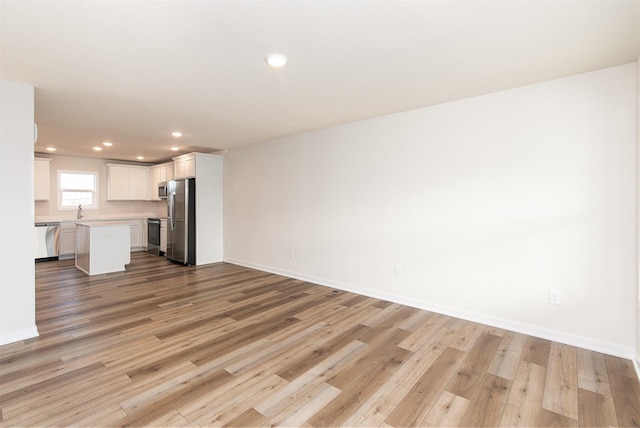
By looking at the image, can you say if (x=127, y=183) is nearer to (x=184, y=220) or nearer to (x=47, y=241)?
(x=47, y=241)

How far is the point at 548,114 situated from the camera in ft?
9.26

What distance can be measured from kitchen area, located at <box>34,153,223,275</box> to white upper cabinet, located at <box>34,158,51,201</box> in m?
0.02

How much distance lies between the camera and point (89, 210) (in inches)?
291

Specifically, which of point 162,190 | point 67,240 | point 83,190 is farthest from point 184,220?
point 83,190

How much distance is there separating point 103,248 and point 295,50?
17.1 feet

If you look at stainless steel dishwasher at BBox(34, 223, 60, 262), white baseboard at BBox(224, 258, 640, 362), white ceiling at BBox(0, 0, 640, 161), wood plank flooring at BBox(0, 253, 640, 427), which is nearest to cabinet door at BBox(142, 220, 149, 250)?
stainless steel dishwasher at BBox(34, 223, 60, 262)

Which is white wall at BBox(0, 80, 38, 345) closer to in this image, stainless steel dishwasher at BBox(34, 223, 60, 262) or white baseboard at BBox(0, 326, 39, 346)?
white baseboard at BBox(0, 326, 39, 346)

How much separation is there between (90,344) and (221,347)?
1173 mm

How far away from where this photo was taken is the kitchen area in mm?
5641

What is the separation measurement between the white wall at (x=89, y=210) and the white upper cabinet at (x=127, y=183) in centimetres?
30

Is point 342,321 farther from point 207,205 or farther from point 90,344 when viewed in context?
point 207,205

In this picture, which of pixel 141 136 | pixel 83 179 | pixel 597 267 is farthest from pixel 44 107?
pixel 597 267

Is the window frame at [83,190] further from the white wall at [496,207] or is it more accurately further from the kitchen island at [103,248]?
the white wall at [496,207]

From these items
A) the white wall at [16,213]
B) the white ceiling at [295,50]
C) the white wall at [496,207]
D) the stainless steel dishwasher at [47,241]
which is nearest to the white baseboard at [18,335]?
the white wall at [16,213]
